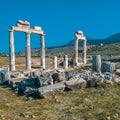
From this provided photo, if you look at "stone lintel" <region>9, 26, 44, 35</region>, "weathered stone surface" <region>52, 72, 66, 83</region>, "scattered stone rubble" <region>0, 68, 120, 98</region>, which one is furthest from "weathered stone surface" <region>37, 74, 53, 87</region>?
"stone lintel" <region>9, 26, 44, 35</region>

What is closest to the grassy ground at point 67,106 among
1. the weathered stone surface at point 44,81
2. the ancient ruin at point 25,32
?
the weathered stone surface at point 44,81

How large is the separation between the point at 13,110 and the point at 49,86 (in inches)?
159

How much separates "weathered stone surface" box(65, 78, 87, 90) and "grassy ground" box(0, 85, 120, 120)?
1.61 feet

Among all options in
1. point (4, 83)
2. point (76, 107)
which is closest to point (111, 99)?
point (76, 107)

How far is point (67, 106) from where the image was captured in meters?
18.8

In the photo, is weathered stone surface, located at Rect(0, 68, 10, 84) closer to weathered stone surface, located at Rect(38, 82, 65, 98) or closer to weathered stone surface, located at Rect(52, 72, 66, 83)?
weathered stone surface, located at Rect(52, 72, 66, 83)

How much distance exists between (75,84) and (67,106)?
4132 mm

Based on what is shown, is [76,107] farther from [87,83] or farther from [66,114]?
[87,83]

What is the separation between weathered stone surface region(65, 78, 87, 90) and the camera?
2259 cm

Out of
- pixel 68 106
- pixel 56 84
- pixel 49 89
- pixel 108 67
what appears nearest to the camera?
pixel 68 106

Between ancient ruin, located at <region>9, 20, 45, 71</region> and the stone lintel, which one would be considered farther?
the stone lintel

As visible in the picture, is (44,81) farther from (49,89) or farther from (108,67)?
(108,67)

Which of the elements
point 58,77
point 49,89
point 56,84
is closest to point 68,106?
point 49,89

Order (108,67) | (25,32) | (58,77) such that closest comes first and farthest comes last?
(58,77) < (108,67) < (25,32)
